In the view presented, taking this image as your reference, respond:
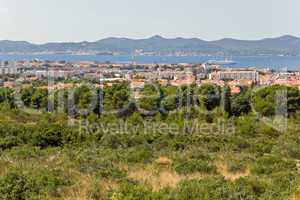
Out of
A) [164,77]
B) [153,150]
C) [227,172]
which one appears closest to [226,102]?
[153,150]

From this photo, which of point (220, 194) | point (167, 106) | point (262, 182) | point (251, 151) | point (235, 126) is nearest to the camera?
point (220, 194)

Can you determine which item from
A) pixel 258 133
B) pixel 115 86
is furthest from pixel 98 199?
pixel 115 86

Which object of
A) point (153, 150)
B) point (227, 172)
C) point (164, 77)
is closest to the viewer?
point (227, 172)

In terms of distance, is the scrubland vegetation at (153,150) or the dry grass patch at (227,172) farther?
the dry grass patch at (227,172)

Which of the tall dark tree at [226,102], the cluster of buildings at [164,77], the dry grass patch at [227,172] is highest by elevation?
the dry grass patch at [227,172]

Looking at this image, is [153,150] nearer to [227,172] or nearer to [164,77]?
[227,172]

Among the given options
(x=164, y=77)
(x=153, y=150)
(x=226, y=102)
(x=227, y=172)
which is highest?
(x=227, y=172)

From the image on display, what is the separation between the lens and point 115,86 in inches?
1075

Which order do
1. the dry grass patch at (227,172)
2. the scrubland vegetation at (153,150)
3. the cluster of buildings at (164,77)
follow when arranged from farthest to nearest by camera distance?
the cluster of buildings at (164,77)
the dry grass patch at (227,172)
the scrubland vegetation at (153,150)

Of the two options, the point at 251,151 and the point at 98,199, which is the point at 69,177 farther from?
the point at 251,151

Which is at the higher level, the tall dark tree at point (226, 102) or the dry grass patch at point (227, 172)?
the dry grass patch at point (227, 172)

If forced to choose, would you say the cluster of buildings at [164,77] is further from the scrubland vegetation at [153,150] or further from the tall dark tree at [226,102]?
the scrubland vegetation at [153,150]

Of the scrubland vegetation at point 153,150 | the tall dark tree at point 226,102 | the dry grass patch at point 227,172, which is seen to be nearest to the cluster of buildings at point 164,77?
the tall dark tree at point 226,102

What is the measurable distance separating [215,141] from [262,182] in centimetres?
709
